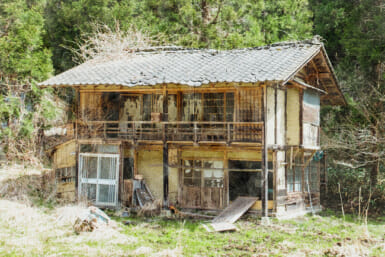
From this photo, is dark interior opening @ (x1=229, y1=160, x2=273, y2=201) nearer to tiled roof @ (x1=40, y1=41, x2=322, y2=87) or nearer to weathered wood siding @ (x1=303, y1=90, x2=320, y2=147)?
weathered wood siding @ (x1=303, y1=90, x2=320, y2=147)

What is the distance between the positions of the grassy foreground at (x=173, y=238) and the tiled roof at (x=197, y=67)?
471cm

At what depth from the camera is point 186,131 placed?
686 inches

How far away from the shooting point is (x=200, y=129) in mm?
16750

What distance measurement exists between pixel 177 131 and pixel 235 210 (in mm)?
3607

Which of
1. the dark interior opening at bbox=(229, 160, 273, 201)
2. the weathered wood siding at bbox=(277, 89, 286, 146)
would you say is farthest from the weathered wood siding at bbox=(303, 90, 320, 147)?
the dark interior opening at bbox=(229, 160, 273, 201)

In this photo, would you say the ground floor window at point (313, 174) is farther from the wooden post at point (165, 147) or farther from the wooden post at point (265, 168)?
the wooden post at point (165, 147)

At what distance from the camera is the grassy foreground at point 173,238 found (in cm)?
1142

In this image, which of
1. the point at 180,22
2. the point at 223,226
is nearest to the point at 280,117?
the point at 223,226

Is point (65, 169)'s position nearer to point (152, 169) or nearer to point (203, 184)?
point (152, 169)

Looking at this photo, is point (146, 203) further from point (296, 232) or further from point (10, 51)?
point (10, 51)

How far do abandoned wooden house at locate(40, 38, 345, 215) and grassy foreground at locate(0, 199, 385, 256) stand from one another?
1.91 m

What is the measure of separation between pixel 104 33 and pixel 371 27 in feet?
44.9

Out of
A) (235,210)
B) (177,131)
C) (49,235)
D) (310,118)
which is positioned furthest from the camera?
(310,118)

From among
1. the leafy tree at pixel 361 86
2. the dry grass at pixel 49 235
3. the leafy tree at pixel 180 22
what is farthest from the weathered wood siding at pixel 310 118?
the dry grass at pixel 49 235
